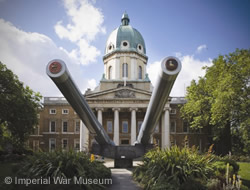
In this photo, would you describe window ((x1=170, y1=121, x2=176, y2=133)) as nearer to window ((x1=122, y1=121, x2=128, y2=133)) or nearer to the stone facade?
the stone facade

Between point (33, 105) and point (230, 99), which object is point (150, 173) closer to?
point (230, 99)

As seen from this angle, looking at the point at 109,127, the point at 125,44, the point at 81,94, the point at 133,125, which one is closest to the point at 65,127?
the point at 109,127

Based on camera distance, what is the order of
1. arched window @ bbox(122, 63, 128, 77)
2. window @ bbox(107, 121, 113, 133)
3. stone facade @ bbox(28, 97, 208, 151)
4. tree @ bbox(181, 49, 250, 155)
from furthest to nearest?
Result: arched window @ bbox(122, 63, 128, 77) → stone facade @ bbox(28, 97, 208, 151) → window @ bbox(107, 121, 113, 133) → tree @ bbox(181, 49, 250, 155)

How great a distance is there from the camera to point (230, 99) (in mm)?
21453

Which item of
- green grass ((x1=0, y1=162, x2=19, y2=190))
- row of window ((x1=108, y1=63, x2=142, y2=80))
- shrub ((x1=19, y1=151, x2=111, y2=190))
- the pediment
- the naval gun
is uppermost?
row of window ((x1=108, y1=63, x2=142, y2=80))

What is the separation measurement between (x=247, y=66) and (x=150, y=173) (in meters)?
16.8

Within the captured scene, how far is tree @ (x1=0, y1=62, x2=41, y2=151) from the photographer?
21.8 metres

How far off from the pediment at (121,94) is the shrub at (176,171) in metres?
28.8

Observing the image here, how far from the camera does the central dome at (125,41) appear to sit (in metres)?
45.7

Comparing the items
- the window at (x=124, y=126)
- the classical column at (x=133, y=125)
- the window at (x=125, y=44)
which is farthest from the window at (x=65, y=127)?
the window at (x=125, y=44)

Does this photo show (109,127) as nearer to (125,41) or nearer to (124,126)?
(124,126)

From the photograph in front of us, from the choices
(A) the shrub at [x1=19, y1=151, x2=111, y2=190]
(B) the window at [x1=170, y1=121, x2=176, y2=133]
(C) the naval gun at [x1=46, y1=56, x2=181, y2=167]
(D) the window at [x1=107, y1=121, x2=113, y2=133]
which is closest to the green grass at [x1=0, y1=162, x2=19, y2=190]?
(A) the shrub at [x1=19, y1=151, x2=111, y2=190]

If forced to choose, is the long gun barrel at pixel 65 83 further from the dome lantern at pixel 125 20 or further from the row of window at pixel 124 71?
the dome lantern at pixel 125 20

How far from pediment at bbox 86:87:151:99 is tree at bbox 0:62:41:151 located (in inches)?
569
